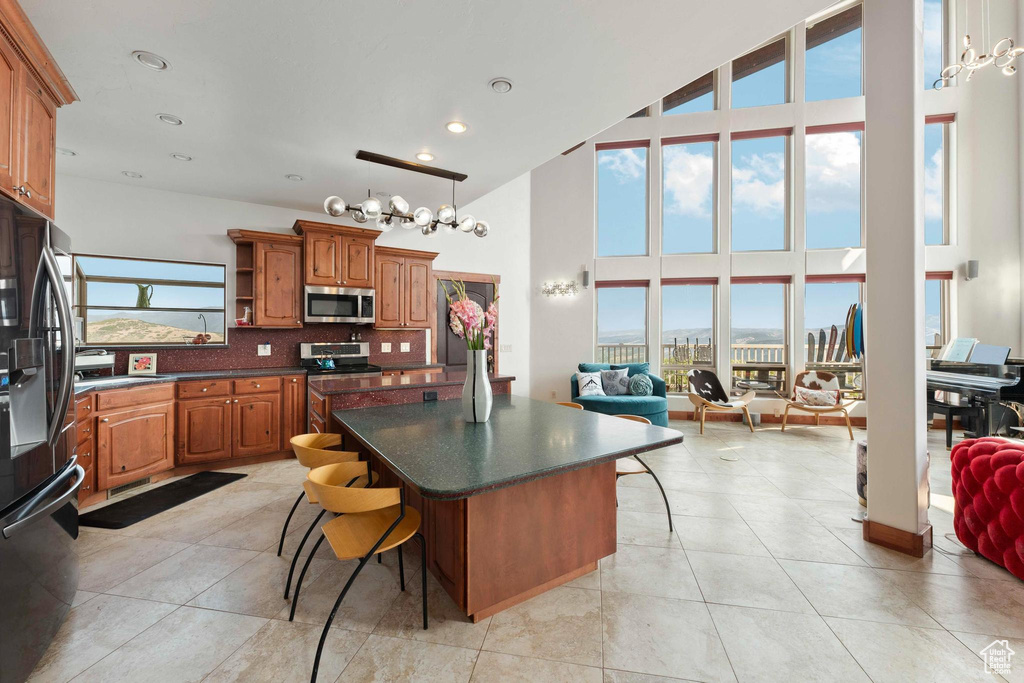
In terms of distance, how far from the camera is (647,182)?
21.6 feet

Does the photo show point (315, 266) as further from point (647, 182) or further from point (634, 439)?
point (647, 182)

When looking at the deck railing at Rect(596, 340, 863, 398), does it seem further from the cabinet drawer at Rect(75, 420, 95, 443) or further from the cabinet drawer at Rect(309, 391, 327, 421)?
the cabinet drawer at Rect(75, 420, 95, 443)

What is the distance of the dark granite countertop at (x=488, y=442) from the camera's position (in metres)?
1.44

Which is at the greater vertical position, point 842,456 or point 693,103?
point 693,103

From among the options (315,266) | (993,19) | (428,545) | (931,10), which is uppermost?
(931,10)

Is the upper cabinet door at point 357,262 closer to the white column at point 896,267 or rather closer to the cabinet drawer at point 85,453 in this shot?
the cabinet drawer at point 85,453

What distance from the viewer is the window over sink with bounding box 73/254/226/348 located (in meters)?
3.70

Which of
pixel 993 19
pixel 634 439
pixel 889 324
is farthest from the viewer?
pixel 993 19

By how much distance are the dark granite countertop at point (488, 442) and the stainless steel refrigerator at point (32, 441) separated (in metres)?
1.11

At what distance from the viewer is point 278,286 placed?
438 cm

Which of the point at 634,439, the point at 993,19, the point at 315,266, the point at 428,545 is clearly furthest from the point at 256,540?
the point at 993,19

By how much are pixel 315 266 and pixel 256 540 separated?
112 inches

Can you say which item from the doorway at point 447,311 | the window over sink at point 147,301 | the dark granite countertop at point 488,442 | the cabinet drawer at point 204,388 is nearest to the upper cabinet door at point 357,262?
the doorway at point 447,311
